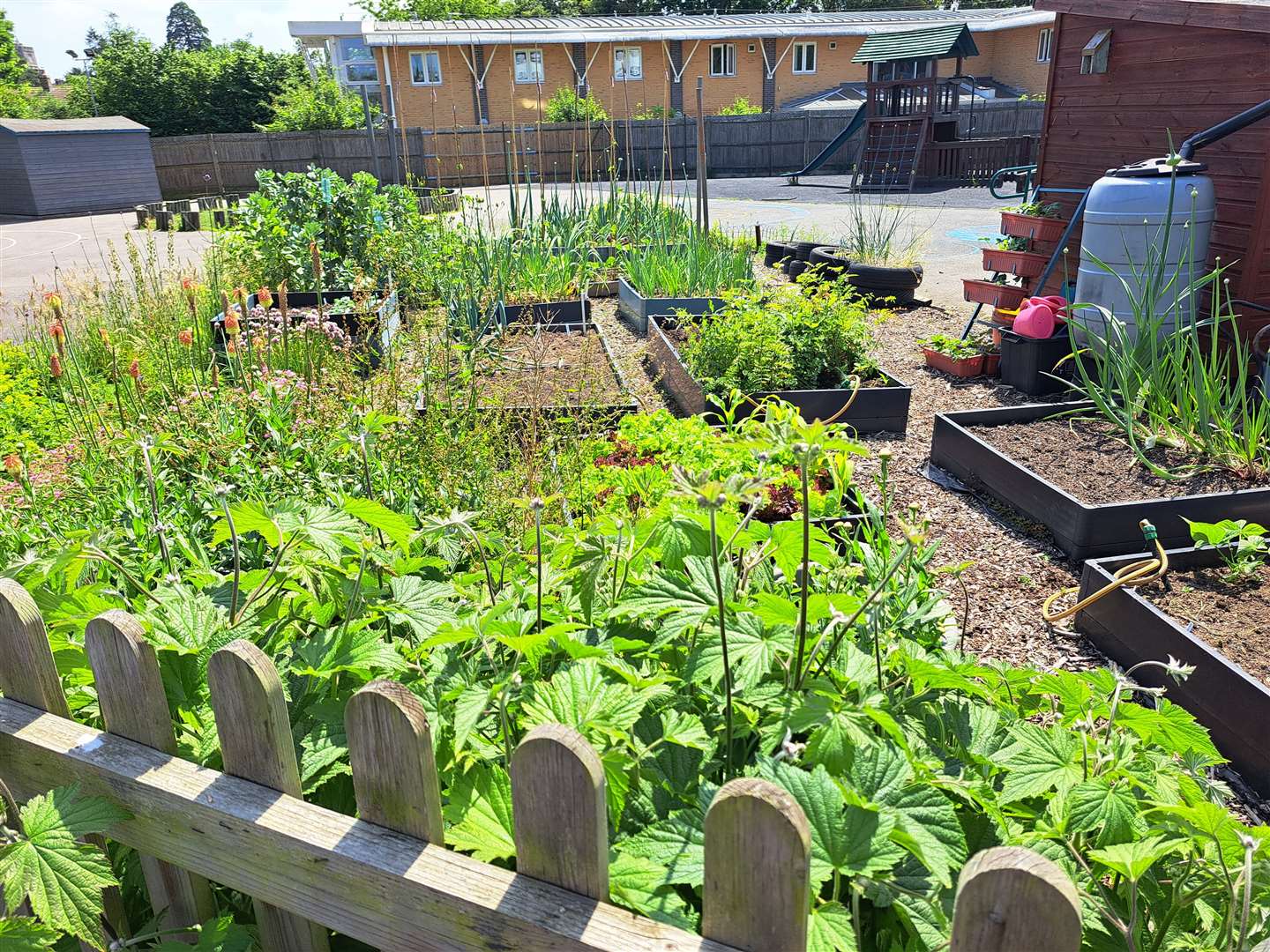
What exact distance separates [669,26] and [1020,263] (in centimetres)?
2763

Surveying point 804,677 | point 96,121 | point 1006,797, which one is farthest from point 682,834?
point 96,121

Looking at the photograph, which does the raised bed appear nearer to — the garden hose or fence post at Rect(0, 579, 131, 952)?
the garden hose

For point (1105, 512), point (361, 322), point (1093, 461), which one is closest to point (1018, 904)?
point (1105, 512)

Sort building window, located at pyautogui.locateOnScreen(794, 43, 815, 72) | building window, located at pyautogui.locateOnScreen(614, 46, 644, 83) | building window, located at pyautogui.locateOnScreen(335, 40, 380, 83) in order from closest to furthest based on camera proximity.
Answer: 1. building window, located at pyautogui.locateOnScreen(614, 46, 644, 83)
2. building window, located at pyautogui.locateOnScreen(794, 43, 815, 72)
3. building window, located at pyautogui.locateOnScreen(335, 40, 380, 83)

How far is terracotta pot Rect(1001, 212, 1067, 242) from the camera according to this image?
6.57 metres

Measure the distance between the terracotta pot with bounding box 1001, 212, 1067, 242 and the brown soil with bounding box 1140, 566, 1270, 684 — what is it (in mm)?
4143

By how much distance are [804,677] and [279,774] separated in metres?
0.81

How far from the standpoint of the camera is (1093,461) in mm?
4059

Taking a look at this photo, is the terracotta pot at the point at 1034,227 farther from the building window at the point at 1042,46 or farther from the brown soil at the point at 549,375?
the building window at the point at 1042,46

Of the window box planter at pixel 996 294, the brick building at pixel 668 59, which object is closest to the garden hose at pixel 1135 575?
the window box planter at pixel 996 294

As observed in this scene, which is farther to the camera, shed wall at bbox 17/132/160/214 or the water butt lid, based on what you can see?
shed wall at bbox 17/132/160/214

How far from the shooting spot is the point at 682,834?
3.69 feet

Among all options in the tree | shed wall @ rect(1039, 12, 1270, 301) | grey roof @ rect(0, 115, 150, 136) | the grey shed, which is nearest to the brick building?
grey roof @ rect(0, 115, 150, 136)

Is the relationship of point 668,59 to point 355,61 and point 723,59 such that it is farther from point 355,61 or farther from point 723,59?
point 355,61
